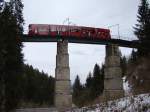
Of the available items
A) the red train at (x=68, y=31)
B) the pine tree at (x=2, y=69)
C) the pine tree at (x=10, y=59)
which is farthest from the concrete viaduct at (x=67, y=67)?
the pine tree at (x=2, y=69)

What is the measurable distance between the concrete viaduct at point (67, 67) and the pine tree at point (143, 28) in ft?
6.44

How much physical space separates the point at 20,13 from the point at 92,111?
3104cm

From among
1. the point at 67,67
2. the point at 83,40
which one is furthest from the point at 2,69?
the point at 83,40

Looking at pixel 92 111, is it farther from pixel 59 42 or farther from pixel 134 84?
pixel 59 42

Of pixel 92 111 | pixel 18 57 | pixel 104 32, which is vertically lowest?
pixel 92 111

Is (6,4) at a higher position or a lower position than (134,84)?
higher

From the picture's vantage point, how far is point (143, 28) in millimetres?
52250

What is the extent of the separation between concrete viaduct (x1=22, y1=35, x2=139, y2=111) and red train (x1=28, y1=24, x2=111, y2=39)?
2.43ft

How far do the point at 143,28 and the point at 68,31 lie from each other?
11731 millimetres

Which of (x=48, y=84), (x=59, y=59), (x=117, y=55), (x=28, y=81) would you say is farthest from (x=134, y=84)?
(x=48, y=84)

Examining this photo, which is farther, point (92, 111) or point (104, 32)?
point (104, 32)

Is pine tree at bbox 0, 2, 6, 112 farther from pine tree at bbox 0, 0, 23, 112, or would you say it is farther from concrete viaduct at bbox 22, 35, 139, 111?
concrete viaduct at bbox 22, 35, 139, 111

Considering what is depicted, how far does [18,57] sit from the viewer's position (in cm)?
4038

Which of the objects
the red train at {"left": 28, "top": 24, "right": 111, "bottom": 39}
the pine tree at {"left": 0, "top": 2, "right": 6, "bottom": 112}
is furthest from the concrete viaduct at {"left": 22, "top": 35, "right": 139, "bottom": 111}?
the pine tree at {"left": 0, "top": 2, "right": 6, "bottom": 112}
